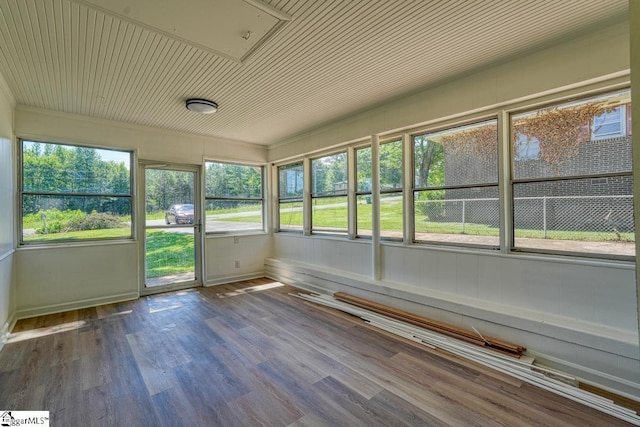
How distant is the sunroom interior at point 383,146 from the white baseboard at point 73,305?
0.03 meters

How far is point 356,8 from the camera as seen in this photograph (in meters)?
1.96

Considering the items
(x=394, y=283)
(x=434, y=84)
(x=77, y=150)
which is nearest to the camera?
(x=434, y=84)

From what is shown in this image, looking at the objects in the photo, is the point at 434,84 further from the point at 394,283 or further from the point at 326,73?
the point at 394,283

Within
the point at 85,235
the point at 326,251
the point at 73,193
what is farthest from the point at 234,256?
the point at 73,193

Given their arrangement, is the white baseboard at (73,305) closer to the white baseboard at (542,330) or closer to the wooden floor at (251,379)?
the wooden floor at (251,379)

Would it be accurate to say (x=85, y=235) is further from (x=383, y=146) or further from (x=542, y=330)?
(x=542, y=330)

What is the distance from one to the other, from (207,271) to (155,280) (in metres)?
0.82

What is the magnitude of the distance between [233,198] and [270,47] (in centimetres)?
360

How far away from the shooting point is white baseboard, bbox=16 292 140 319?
12.1 ft

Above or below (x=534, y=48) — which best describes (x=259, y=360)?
below

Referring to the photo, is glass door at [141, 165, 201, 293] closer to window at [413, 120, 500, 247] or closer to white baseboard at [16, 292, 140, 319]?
white baseboard at [16, 292, 140, 319]

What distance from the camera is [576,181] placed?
247 cm

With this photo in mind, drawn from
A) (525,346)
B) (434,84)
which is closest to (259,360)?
(525,346)

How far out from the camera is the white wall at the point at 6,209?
299 cm
